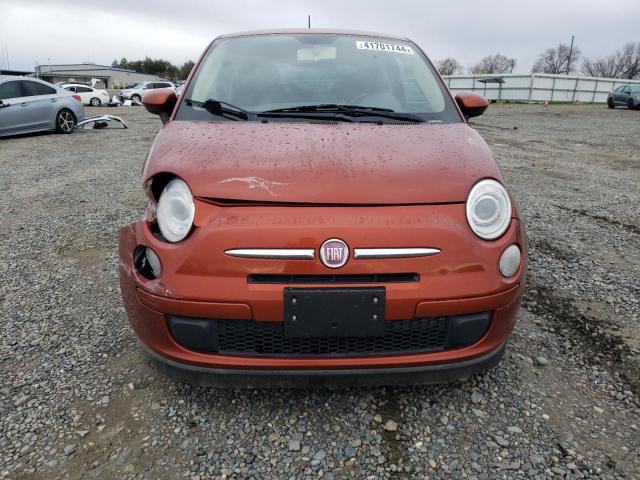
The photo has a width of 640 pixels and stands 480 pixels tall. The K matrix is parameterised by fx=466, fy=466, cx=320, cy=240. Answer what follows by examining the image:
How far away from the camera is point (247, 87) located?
2504mm

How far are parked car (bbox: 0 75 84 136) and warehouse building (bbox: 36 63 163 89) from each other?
60.3m

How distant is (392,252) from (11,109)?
12.0 m

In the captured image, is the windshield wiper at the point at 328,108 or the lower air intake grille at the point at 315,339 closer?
the lower air intake grille at the point at 315,339

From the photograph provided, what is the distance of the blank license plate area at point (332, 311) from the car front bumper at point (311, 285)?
0.10ft

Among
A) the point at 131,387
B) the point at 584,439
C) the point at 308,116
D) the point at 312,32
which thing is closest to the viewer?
the point at 584,439

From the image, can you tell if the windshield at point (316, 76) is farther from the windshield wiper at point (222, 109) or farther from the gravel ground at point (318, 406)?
the gravel ground at point (318, 406)

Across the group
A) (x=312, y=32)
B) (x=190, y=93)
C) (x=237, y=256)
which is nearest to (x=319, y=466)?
(x=237, y=256)

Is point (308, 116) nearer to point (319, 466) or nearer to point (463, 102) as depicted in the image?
point (463, 102)

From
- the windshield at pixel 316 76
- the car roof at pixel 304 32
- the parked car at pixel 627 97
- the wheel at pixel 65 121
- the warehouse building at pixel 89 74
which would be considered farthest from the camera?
the warehouse building at pixel 89 74

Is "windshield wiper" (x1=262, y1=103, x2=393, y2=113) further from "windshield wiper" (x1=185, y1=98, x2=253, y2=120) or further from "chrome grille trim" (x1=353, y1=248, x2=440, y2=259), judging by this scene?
"chrome grille trim" (x1=353, y1=248, x2=440, y2=259)

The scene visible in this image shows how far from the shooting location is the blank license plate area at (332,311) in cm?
154

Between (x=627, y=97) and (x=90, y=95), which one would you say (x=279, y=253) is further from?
(x=90, y=95)

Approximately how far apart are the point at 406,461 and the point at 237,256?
93 centimetres

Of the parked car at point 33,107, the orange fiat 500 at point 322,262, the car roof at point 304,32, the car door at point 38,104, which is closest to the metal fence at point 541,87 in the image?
the parked car at point 33,107
